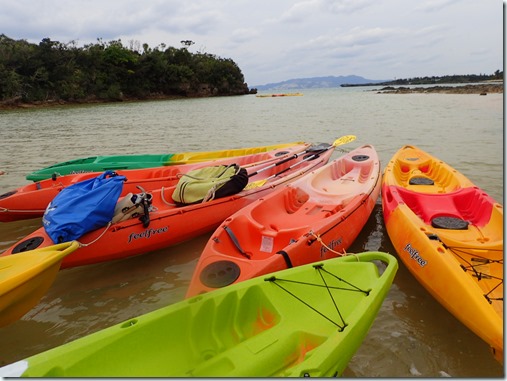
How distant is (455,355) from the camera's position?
8.72ft

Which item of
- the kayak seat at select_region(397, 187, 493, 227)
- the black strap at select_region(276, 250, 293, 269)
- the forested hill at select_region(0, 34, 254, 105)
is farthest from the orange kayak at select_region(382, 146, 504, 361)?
the forested hill at select_region(0, 34, 254, 105)

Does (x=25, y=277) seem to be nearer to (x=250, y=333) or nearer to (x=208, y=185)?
(x=250, y=333)

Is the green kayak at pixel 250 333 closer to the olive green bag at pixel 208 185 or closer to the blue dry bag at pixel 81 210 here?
the blue dry bag at pixel 81 210

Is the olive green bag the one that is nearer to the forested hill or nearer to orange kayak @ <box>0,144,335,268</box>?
→ orange kayak @ <box>0,144,335,268</box>

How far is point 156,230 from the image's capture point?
4.19 metres

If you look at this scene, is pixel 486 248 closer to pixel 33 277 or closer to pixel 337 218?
pixel 337 218

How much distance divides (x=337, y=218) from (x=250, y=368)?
7.10 ft

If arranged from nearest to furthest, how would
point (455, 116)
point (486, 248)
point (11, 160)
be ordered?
point (486, 248)
point (11, 160)
point (455, 116)

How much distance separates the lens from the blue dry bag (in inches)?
141

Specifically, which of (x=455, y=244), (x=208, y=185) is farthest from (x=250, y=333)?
(x=208, y=185)

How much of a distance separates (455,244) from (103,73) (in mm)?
53238

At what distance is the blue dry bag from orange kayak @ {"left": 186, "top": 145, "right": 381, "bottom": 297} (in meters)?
1.33

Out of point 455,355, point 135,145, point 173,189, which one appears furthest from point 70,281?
point 135,145

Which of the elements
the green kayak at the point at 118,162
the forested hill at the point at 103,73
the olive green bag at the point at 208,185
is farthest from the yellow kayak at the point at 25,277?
the forested hill at the point at 103,73
